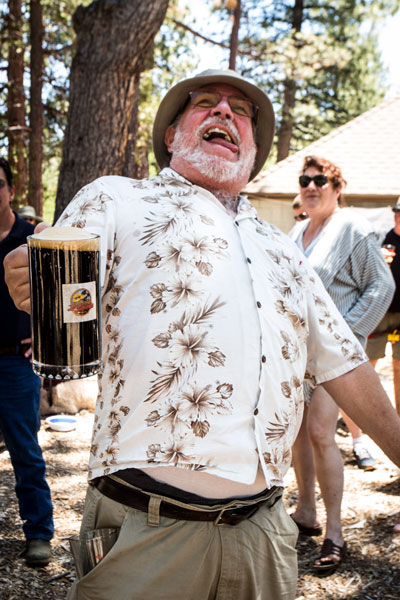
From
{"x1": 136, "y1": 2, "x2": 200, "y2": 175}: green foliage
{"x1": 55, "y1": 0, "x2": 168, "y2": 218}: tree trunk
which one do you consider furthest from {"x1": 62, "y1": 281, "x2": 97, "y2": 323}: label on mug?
{"x1": 136, "y1": 2, "x2": 200, "y2": 175}: green foliage

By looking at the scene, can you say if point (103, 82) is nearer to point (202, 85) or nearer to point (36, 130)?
point (202, 85)

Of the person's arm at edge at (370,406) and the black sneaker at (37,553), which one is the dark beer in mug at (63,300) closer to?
the person's arm at edge at (370,406)

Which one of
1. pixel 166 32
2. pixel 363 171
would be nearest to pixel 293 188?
pixel 363 171

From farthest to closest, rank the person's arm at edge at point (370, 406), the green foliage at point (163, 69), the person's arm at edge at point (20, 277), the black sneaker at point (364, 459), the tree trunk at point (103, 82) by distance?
the green foliage at point (163, 69), the tree trunk at point (103, 82), the black sneaker at point (364, 459), the person's arm at edge at point (370, 406), the person's arm at edge at point (20, 277)

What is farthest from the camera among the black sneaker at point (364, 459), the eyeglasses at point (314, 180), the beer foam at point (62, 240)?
the black sneaker at point (364, 459)

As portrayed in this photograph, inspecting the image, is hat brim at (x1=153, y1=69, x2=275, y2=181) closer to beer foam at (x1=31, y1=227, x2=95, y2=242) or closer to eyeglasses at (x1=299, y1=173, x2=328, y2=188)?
beer foam at (x1=31, y1=227, x2=95, y2=242)

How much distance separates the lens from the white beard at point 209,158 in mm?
2143

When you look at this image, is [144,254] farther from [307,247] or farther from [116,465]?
[307,247]

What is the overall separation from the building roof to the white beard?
13.0m

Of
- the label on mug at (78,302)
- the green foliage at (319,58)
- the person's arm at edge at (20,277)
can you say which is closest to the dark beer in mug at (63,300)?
the label on mug at (78,302)

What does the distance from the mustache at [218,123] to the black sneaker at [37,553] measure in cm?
256

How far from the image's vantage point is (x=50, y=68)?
15.3 metres

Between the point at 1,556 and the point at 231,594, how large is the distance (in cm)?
232

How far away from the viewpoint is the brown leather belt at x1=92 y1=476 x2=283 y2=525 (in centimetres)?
170
